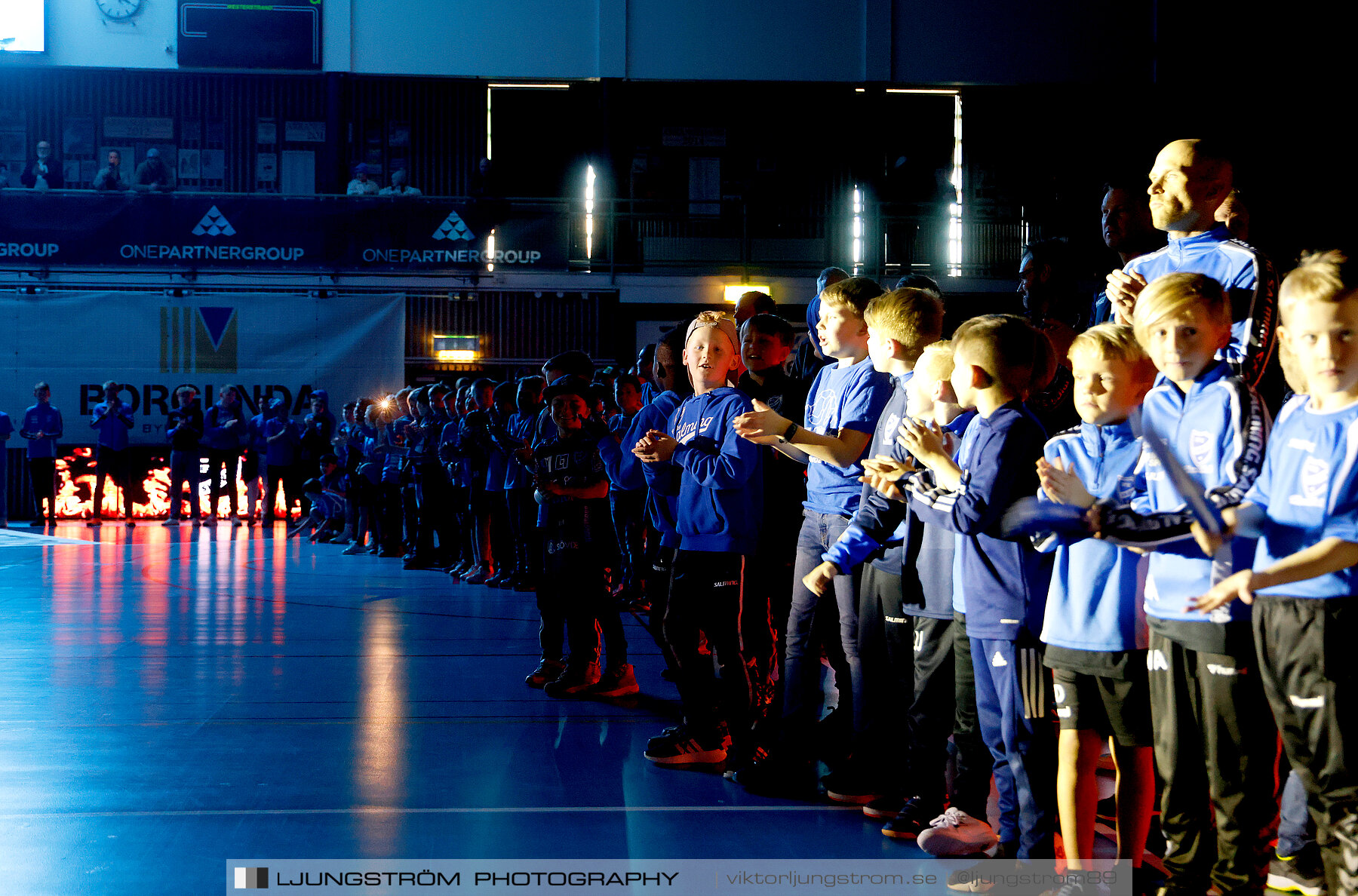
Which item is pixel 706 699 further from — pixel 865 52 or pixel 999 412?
pixel 865 52

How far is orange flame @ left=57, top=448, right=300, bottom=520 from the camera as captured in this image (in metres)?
17.3

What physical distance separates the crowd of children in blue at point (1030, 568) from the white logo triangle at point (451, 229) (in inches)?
429

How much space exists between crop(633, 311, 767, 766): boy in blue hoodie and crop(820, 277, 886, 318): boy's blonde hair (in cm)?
52

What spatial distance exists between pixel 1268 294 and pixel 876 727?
1880 mm

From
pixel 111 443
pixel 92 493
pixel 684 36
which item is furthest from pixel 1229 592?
pixel 92 493

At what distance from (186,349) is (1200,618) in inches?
672

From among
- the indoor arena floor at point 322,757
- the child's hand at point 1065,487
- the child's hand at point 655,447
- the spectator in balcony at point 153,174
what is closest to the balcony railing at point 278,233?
the spectator in balcony at point 153,174

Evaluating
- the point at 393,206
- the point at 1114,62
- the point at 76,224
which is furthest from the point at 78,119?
the point at 1114,62

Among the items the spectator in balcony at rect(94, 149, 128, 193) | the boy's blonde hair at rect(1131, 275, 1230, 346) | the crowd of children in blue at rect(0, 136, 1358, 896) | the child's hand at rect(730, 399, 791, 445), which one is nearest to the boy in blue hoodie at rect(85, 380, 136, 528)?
the spectator in balcony at rect(94, 149, 128, 193)

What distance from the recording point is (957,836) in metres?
3.37

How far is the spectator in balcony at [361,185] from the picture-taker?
18.1 metres

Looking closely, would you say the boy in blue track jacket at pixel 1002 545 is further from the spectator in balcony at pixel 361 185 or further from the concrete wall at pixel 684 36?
the concrete wall at pixel 684 36

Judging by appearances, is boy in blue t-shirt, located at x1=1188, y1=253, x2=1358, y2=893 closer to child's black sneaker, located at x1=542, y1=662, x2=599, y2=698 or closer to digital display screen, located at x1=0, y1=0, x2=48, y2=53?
child's black sneaker, located at x1=542, y1=662, x2=599, y2=698

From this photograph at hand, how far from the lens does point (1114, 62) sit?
62.0 feet
